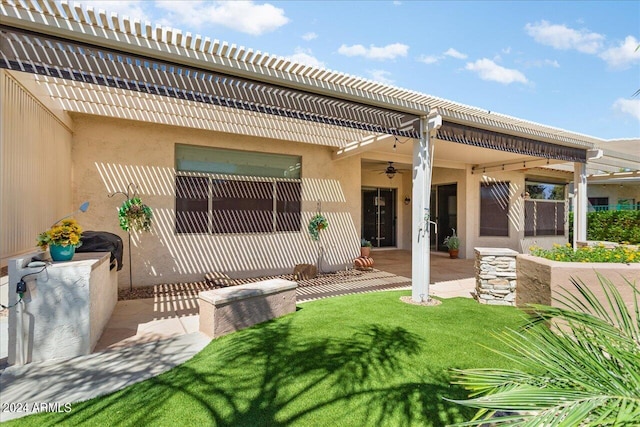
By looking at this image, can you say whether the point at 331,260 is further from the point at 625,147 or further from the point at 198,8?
the point at 625,147

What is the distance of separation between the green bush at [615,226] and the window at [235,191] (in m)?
12.0

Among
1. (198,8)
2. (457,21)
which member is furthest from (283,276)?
(457,21)

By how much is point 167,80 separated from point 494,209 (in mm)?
11453

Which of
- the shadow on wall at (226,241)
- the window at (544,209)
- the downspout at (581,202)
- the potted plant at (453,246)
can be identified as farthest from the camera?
the window at (544,209)

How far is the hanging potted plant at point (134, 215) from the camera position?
6.24m

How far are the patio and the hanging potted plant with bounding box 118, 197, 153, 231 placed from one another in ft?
4.50

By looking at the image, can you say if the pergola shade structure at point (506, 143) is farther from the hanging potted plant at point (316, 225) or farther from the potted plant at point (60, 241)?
the potted plant at point (60, 241)

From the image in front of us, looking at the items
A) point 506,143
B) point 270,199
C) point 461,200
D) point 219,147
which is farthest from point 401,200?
point 219,147

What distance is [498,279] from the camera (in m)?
5.72

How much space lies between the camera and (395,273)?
333 inches

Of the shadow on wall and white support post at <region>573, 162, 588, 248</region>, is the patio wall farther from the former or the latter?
white support post at <region>573, 162, 588, 248</region>

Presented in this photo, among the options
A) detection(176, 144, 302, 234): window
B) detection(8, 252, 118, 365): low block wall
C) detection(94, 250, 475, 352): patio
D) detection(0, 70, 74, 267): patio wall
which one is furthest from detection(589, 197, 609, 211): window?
detection(0, 70, 74, 267): patio wall

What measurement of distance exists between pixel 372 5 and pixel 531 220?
32.4ft

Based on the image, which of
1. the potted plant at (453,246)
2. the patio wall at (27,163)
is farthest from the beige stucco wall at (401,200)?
the patio wall at (27,163)
